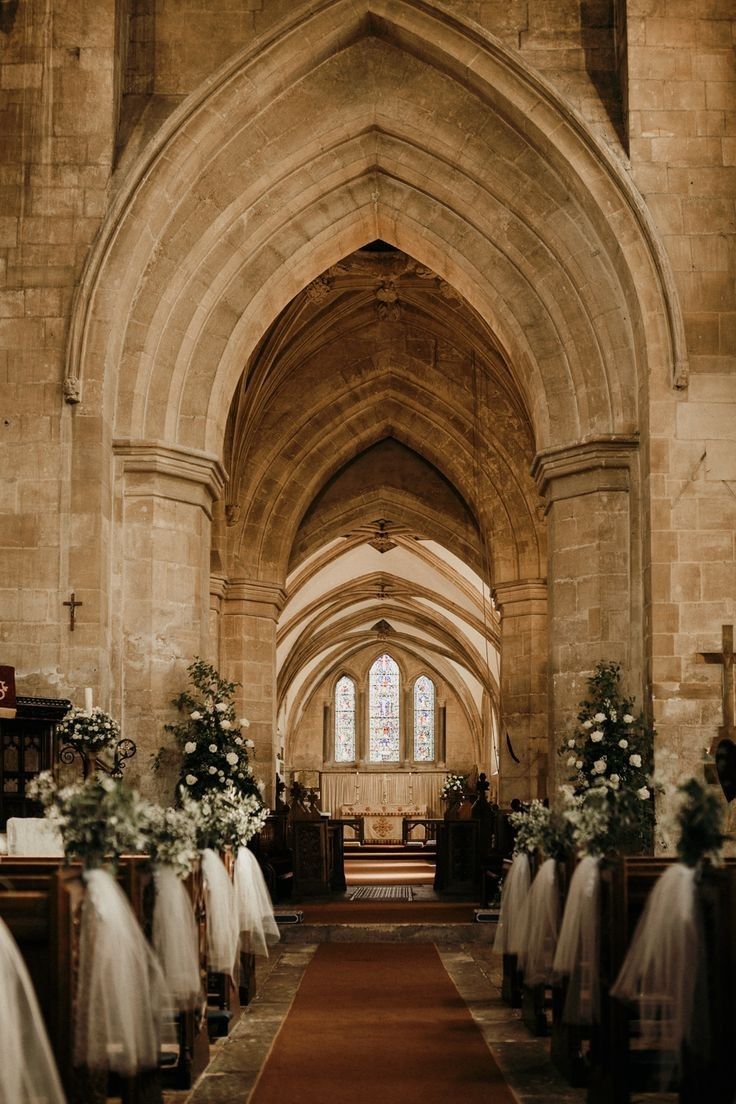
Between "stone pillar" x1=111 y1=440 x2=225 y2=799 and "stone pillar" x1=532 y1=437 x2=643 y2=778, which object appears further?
"stone pillar" x1=532 y1=437 x2=643 y2=778

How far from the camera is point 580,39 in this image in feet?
44.9

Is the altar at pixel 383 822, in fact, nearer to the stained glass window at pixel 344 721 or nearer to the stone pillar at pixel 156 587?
the stained glass window at pixel 344 721

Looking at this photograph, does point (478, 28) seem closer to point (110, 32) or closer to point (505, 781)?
point (110, 32)

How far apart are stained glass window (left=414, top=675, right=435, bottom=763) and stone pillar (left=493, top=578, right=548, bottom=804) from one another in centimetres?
1891

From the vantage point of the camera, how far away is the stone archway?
13117 mm

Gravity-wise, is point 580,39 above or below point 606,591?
above

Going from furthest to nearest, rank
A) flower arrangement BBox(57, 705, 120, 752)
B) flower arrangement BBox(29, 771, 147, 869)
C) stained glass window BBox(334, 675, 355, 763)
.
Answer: stained glass window BBox(334, 675, 355, 763)
flower arrangement BBox(57, 705, 120, 752)
flower arrangement BBox(29, 771, 147, 869)

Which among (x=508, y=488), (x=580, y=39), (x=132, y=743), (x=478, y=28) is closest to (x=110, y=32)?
(x=478, y=28)

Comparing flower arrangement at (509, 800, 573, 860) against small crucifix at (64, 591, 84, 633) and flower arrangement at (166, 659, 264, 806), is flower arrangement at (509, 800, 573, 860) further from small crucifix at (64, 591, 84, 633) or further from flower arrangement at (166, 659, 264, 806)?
small crucifix at (64, 591, 84, 633)

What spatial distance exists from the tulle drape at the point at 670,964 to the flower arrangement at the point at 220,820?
282cm

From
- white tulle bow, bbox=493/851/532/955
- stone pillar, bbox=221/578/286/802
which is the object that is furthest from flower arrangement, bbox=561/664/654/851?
stone pillar, bbox=221/578/286/802

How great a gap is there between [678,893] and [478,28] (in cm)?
1023

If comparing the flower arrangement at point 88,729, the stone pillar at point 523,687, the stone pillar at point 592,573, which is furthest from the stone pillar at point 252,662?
the flower arrangement at point 88,729

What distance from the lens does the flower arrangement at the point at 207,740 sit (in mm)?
12680
